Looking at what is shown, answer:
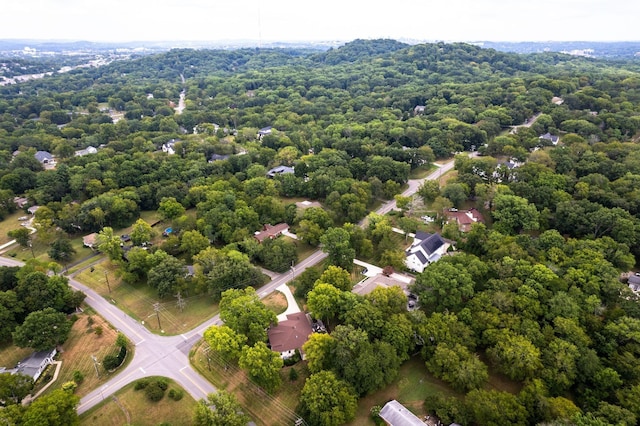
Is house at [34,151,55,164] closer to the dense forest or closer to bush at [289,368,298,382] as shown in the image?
the dense forest

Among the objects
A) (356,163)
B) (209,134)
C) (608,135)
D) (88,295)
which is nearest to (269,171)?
(356,163)

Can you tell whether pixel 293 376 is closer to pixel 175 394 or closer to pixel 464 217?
pixel 175 394

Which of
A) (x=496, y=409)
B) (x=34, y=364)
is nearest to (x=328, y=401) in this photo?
(x=496, y=409)

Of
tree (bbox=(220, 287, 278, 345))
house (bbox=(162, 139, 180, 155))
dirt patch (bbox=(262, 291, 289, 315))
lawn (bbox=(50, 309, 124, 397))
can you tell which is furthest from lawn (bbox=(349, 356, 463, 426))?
house (bbox=(162, 139, 180, 155))

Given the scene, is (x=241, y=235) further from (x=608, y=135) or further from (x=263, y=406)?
(x=608, y=135)

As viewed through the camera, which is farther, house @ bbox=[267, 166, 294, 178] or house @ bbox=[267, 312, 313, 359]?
house @ bbox=[267, 166, 294, 178]

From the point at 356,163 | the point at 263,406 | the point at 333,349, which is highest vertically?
the point at 356,163
